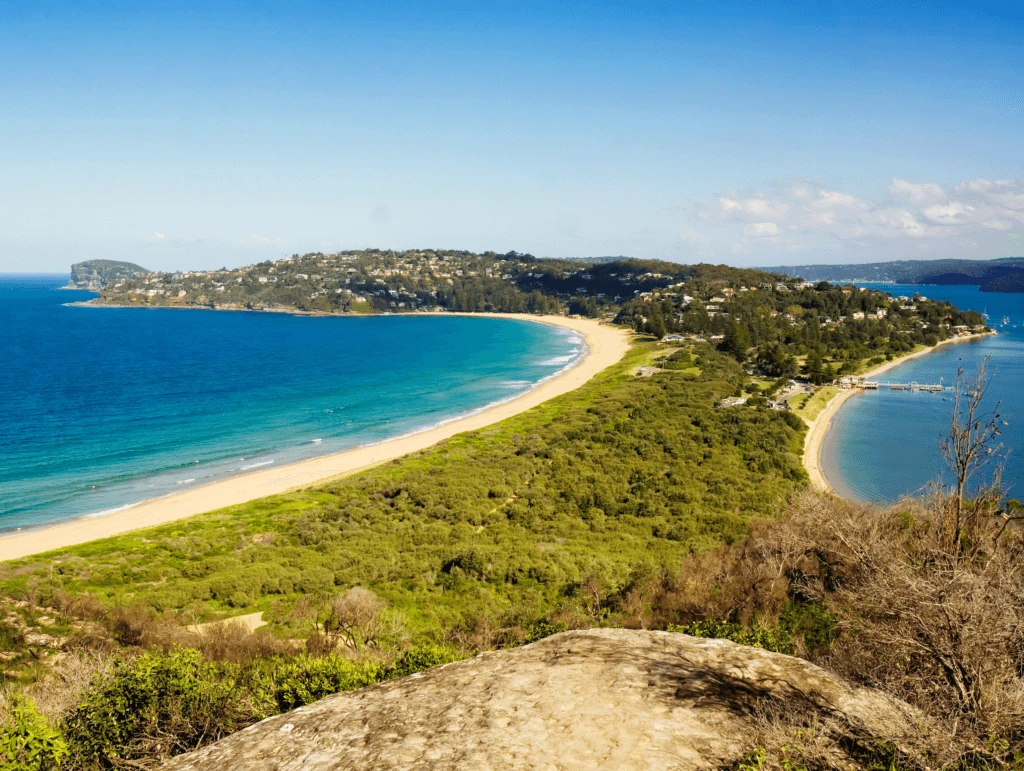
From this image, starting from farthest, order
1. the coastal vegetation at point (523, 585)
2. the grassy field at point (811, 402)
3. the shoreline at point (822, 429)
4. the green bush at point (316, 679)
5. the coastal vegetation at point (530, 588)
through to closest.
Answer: the grassy field at point (811, 402) < the shoreline at point (822, 429) < the green bush at point (316, 679) < the coastal vegetation at point (523, 585) < the coastal vegetation at point (530, 588)

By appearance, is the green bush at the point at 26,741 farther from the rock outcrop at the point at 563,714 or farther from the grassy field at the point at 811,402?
the grassy field at the point at 811,402

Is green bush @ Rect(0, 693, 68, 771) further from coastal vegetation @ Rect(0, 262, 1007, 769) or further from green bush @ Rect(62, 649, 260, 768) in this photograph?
green bush @ Rect(62, 649, 260, 768)

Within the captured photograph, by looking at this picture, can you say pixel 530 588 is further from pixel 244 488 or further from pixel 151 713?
pixel 244 488

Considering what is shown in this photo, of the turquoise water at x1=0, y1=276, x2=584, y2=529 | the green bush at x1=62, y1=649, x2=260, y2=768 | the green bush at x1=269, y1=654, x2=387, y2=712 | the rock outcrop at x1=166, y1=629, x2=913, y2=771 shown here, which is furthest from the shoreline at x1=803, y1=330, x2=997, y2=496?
the turquoise water at x1=0, y1=276, x2=584, y2=529

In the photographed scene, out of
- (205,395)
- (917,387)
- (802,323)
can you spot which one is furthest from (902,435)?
(205,395)

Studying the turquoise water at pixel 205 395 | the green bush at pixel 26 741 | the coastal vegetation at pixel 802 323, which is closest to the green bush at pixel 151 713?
the green bush at pixel 26 741
